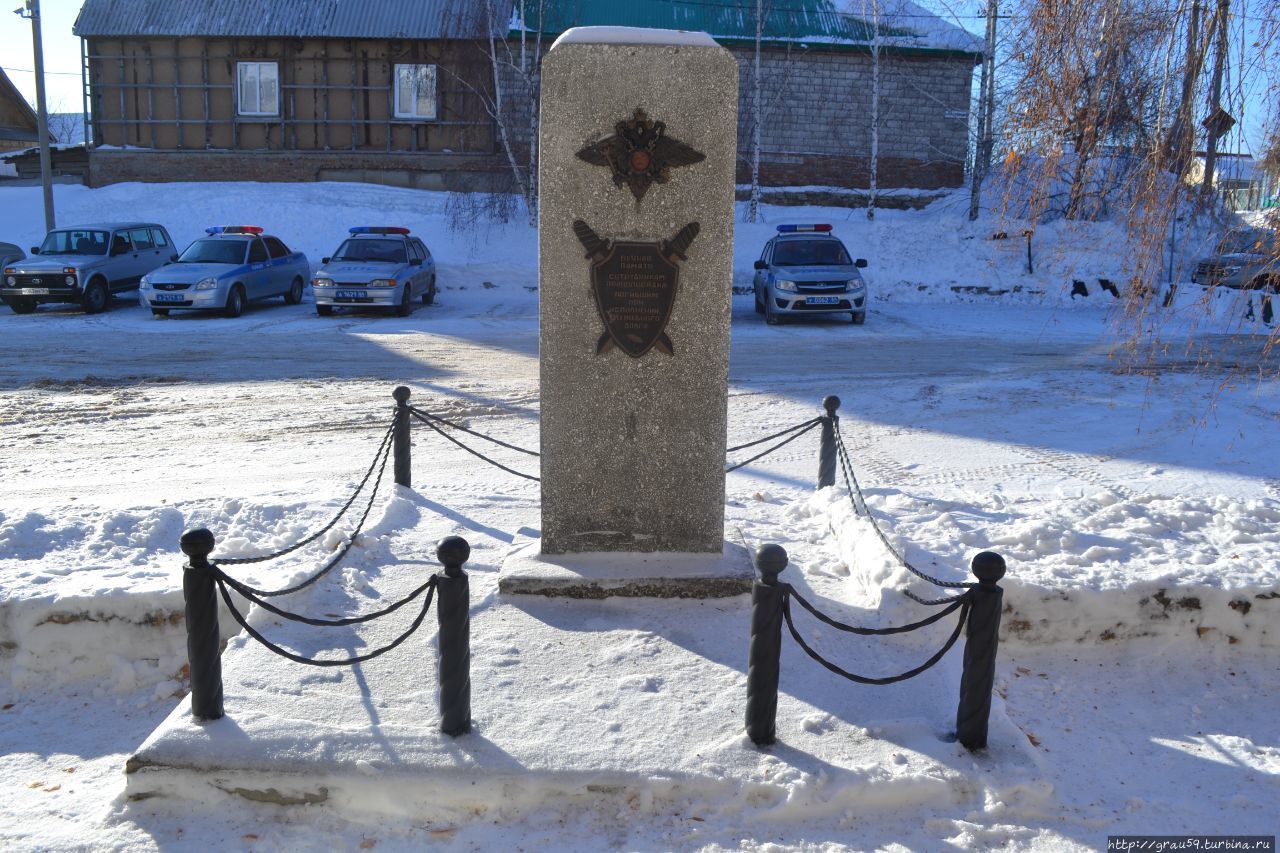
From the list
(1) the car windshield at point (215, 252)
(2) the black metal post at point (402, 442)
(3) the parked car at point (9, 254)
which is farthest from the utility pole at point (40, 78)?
(2) the black metal post at point (402, 442)

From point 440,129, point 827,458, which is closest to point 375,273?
point 827,458

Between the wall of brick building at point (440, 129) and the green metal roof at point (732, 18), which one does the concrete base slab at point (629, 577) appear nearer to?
the wall of brick building at point (440, 129)

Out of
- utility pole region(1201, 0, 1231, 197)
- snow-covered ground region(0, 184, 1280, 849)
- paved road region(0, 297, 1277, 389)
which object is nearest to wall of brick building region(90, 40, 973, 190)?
paved road region(0, 297, 1277, 389)

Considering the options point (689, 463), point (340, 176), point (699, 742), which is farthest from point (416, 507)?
point (340, 176)

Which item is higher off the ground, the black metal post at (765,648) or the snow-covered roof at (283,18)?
the snow-covered roof at (283,18)

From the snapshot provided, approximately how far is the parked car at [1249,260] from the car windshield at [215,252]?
17567 millimetres

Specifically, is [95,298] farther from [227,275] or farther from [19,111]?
[19,111]

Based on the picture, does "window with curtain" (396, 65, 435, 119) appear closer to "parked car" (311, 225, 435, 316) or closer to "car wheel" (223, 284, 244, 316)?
"parked car" (311, 225, 435, 316)

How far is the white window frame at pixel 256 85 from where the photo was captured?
102 feet

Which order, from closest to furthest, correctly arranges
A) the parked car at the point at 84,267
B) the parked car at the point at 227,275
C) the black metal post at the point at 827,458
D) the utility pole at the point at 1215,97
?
the utility pole at the point at 1215,97
the black metal post at the point at 827,458
the parked car at the point at 227,275
the parked car at the point at 84,267

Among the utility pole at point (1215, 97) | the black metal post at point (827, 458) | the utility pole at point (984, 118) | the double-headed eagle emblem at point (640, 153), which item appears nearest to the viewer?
the utility pole at point (1215, 97)

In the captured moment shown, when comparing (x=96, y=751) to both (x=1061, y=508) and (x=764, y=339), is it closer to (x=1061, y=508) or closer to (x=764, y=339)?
(x=1061, y=508)

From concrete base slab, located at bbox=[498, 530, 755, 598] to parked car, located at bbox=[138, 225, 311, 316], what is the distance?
15.0m

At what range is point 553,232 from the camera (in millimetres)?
5457
